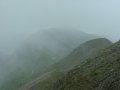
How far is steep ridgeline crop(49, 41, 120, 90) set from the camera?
125 feet

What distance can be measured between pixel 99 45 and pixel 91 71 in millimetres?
138391

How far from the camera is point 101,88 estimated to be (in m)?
38.0

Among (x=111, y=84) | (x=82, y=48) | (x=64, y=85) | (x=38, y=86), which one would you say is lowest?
(x=82, y=48)

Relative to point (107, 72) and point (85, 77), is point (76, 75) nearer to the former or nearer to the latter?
point (85, 77)

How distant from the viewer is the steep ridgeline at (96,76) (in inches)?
1499

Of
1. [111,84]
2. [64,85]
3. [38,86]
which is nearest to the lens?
[111,84]

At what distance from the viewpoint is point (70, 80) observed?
49.2 metres

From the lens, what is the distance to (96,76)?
43.7 metres

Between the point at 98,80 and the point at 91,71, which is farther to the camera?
the point at 91,71

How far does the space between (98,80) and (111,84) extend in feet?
17.7

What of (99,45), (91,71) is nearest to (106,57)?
(91,71)

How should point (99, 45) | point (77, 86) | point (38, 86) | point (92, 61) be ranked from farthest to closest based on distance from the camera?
point (99, 45)
point (38, 86)
point (92, 61)
point (77, 86)

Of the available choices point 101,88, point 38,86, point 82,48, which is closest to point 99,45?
point 82,48

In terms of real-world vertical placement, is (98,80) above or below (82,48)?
above
